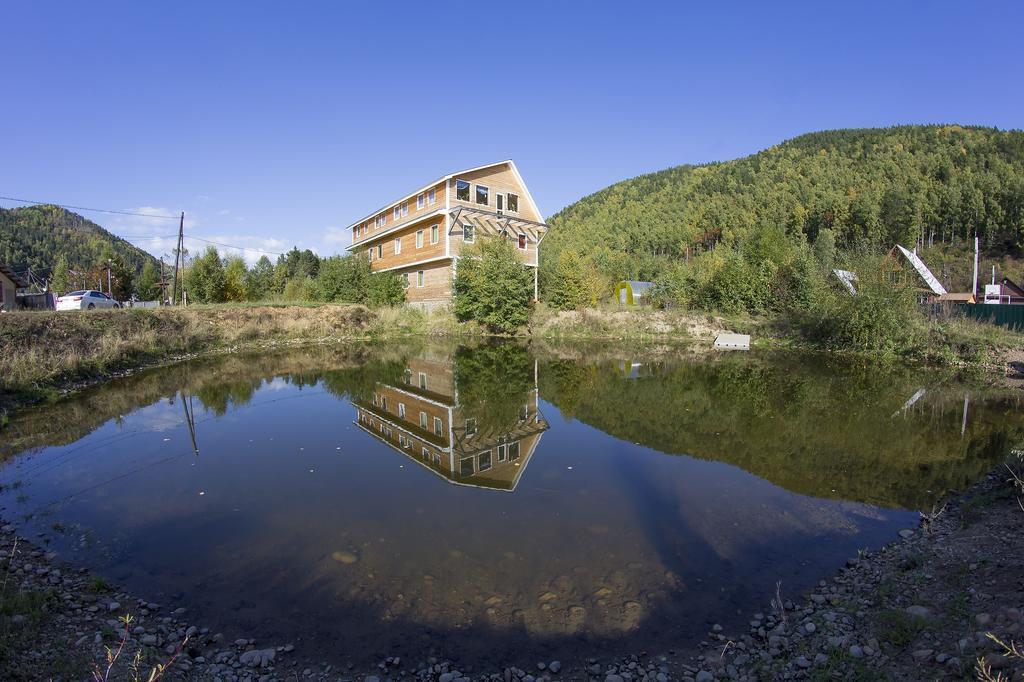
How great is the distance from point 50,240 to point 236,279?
94832 millimetres

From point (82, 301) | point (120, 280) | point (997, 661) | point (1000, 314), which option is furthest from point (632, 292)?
point (120, 280)

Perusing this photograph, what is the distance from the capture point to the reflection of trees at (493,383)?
36.4 ft

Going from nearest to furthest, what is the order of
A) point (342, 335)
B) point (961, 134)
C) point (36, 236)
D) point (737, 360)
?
point (737, 360) < point (342, 335) < point (961, 134) < point (36, 236)

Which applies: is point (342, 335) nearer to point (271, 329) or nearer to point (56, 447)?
point (271, 329)

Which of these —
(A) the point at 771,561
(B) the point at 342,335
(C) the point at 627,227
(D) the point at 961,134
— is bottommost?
(A) the point at 771,561

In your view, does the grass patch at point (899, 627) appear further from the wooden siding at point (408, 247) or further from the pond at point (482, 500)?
the wooden siding at point (408, 247)

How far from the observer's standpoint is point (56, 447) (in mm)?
8680

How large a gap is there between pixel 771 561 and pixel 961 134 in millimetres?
100969

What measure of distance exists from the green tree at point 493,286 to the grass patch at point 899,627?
79.0 ft

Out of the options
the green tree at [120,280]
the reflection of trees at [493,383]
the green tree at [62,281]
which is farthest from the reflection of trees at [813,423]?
the green tree at [62,281]

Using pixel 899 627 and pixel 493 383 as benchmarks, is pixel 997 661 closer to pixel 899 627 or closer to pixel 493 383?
pixel 899 627

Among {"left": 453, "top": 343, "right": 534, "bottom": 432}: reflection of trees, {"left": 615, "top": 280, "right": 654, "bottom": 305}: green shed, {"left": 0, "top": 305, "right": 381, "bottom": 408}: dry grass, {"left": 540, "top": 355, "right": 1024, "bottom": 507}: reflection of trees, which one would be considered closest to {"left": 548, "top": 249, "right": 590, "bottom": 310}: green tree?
{"left": 615, "top": 280, "right": 654, "bottom": 305}: green shed

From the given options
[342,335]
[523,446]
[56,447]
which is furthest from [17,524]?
[342,335]

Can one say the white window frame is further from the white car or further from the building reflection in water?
the white car
